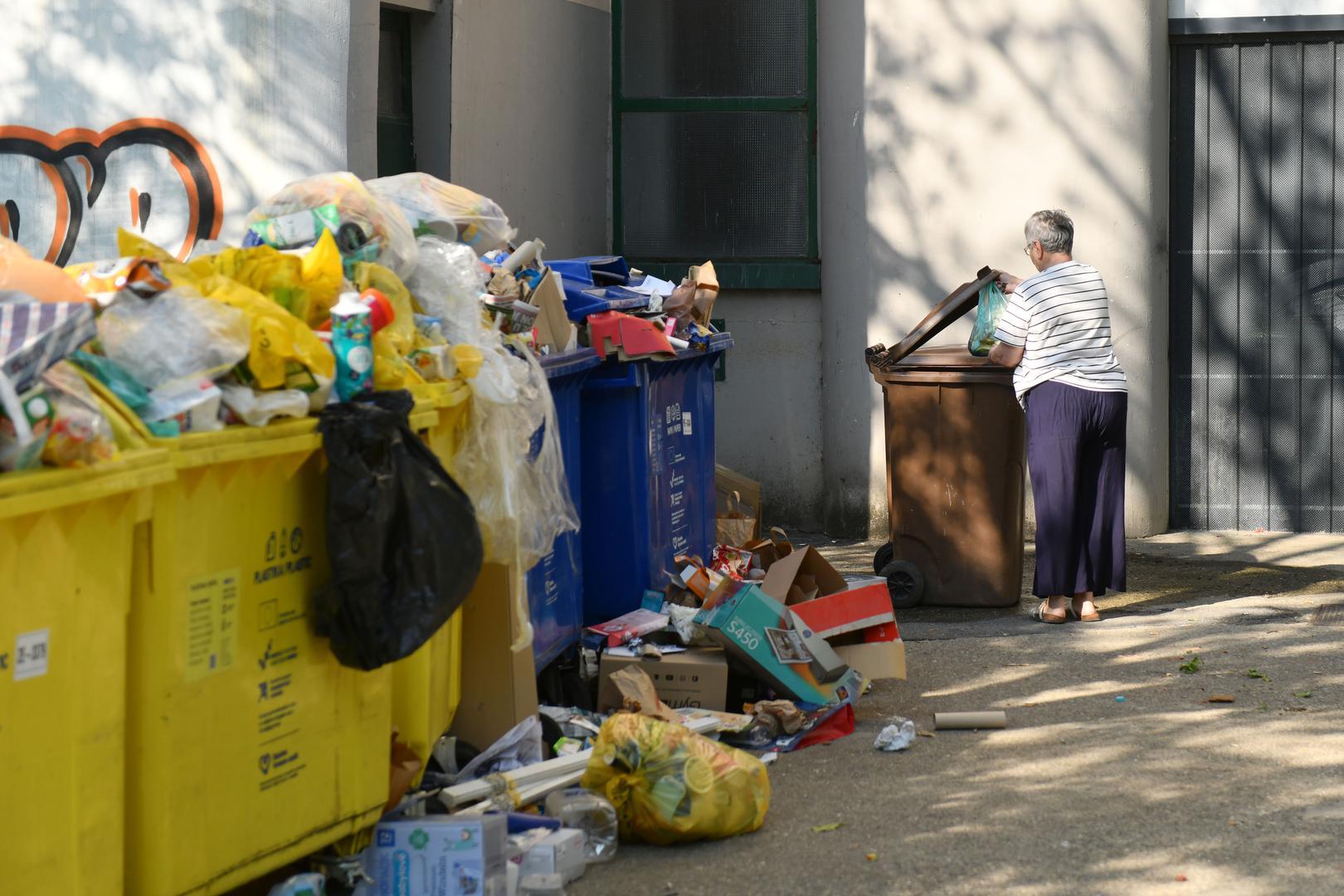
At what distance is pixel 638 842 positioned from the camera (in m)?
4.45

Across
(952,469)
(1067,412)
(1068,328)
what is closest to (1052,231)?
(1068,328)

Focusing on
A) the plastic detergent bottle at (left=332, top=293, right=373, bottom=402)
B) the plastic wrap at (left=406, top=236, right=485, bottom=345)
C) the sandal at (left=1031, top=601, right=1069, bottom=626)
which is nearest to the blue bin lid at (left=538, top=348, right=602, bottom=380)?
the plastic wrap at (left=406, top=236, right=485, bottom=345)

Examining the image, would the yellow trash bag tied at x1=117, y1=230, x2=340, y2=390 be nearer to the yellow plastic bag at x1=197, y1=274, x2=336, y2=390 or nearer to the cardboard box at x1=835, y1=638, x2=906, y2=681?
the yellow plastic bag at x1=197, y1=274, x2=336, y2=390

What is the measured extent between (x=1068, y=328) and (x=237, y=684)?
15.0 ft

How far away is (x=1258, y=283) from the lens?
9461mm

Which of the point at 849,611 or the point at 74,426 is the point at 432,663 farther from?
the point at 849,611

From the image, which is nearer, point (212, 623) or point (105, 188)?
point (212, 623)

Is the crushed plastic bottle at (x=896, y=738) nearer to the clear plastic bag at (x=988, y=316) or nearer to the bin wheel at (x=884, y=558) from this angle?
the bin wheel at (x=884, y=558)

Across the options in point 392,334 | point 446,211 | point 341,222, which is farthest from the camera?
point 446,211

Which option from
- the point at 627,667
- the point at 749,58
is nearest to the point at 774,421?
the point at 749,58

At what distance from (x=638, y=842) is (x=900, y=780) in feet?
3.03

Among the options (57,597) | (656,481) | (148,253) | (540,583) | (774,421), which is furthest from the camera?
(774,421)

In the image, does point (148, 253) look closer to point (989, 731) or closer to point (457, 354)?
point (457, 354)

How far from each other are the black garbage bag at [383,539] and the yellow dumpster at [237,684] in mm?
77
